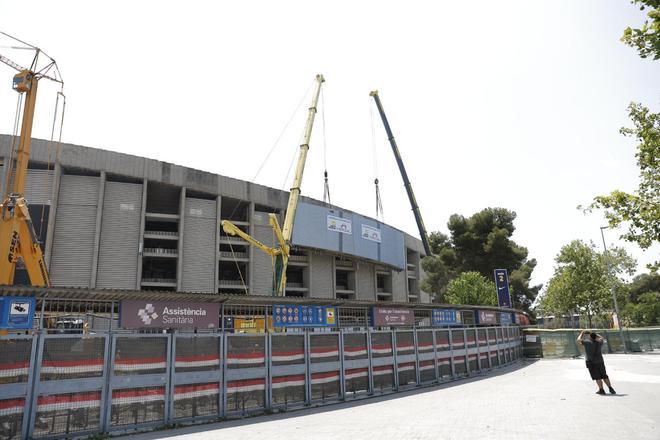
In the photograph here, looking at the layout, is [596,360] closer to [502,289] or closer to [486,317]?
[486,317]

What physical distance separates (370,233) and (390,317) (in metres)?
45.0

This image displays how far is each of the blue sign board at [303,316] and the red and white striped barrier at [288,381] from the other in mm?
1519

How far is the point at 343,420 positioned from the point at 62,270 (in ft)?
129

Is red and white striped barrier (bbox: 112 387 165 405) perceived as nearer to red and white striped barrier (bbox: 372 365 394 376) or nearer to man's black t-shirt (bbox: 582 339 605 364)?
red and white striped barrier (bbox: 372 365 394 376)

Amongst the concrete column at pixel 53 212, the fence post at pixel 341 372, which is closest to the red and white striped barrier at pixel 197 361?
the fence post at pixel 341 372

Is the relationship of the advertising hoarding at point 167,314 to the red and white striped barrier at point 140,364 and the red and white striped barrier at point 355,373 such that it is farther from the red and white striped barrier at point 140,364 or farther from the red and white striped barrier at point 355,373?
the red and white striped barrier at point 355,373

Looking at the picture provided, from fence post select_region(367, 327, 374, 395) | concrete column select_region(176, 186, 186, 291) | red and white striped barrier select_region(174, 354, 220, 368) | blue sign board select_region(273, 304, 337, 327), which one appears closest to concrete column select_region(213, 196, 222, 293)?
concrete column select_region(176, 186, 186, 291)

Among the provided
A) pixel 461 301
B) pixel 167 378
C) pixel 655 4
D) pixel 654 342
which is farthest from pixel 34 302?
pixel 461 301

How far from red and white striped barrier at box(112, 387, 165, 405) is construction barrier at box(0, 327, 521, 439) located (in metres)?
0.02

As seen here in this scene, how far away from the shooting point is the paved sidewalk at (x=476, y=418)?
8.09 metres

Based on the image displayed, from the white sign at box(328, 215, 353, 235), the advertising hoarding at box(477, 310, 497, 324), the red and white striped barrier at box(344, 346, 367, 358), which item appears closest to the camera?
the red and white striped barrier at box(344, 346, 367, 358)

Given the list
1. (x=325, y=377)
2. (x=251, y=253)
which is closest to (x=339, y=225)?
(x=251, y=253)

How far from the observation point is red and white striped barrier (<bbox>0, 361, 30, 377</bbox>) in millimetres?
8602

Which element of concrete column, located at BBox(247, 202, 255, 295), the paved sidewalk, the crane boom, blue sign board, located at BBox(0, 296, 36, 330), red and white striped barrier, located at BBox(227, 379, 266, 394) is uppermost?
the crane boom
